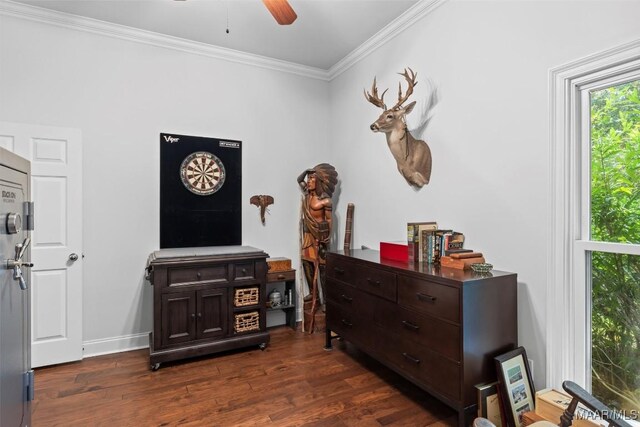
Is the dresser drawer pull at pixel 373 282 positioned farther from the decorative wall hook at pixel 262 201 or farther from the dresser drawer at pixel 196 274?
the decorative wall hook at pixel 262 201

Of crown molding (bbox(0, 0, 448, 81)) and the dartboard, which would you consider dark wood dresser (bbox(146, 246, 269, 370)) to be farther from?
crown molding (bbox(0, 0, 448, 81))

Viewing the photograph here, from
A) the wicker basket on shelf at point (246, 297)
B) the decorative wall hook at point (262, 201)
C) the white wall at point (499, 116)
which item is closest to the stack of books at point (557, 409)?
the white wall at point (499, 116)

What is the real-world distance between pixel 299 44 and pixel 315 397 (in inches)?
130

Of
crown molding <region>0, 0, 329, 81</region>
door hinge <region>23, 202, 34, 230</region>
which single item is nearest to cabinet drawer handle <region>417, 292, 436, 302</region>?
door hinge <region>23, 202, 34, 230</region>

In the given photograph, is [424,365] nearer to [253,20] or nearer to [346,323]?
[346,323]

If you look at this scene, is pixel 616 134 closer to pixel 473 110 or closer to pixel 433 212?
pixel 473 110

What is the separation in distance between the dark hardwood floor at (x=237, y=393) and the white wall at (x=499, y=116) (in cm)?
99

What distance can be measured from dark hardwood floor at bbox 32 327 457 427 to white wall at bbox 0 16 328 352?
2.12 feet

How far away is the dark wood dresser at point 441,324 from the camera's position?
1.90 meters

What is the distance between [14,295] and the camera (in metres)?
1.26

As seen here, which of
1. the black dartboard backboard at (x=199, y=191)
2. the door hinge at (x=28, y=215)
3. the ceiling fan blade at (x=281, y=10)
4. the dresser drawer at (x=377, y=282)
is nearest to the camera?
the door hinge at (x=28, y=215)

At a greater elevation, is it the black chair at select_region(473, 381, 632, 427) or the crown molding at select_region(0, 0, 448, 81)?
the crown molding at select_region(0, 0, 448, 81)

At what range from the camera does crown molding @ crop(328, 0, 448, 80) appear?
9.18 feet

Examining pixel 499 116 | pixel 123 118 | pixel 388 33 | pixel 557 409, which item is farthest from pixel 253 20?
pixel 557 409
